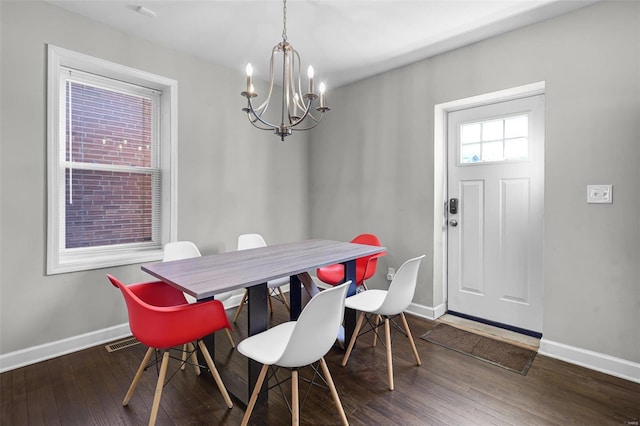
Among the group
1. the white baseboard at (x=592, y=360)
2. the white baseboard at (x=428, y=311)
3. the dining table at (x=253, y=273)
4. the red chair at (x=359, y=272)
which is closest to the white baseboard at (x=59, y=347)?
the dining table at (x=253, y=273)

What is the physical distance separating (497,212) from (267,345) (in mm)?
2374

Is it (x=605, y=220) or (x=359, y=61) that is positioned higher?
(x=359, y=61)

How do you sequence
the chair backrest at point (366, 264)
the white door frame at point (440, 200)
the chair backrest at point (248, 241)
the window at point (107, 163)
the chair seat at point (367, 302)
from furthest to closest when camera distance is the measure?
the chair backrest at point (248, 241) < the white door frame at point (440, 200) < the chair backrest at point (366, 264) < the window at point (107, 163) < the chair seat at point (367, 302)

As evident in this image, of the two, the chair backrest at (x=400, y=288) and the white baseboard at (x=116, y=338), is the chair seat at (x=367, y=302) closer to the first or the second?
the chair backrest at (x=400, y=288)

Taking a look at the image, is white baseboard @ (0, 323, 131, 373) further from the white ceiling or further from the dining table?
the white ceiling

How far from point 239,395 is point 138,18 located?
2915 mm

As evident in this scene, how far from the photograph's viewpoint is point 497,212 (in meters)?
2.79

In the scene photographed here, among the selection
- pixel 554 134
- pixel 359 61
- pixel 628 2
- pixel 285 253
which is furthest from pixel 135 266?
pixel 628 2

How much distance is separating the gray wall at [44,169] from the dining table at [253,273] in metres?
0.95

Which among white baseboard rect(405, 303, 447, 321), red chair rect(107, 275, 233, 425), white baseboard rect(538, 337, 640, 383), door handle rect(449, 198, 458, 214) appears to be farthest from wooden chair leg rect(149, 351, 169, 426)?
door handle rect(449, 198, 458, 214)

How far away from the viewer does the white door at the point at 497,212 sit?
260cm

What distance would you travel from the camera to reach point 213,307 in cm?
156

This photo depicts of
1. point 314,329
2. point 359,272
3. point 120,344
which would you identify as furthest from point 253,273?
point 120,344

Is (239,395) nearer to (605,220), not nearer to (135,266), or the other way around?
(135,266)
